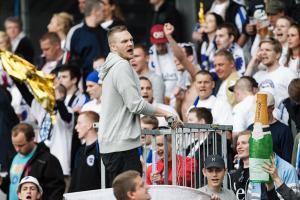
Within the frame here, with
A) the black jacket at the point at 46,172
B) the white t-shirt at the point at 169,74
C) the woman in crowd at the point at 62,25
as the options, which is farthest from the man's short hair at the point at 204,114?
the woman in crowd at the point at 62,25

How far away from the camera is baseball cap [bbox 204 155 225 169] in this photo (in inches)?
530

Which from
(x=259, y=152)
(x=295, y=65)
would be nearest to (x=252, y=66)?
(x=295, y=65)

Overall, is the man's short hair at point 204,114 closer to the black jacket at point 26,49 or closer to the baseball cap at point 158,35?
the baseball cap at point 158,35

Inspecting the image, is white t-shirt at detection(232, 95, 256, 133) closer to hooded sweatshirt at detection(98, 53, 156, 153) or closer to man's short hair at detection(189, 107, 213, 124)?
man's short hair at detection(189, 107, 213, 124)

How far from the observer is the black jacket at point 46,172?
1605 cm

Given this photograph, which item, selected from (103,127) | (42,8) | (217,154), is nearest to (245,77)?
(217,154)

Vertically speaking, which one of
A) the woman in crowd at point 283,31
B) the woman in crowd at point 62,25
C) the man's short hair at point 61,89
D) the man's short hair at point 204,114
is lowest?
the man's short hair at point 204,114

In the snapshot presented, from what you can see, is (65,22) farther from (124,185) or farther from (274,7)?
(124,185)

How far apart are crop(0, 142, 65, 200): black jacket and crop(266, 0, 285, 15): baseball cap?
3.88 metres

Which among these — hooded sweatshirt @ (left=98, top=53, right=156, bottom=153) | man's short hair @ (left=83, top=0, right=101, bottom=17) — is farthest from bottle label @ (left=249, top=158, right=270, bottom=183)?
man's short hair @ (left=83, top=0, right=101, bottom=17)

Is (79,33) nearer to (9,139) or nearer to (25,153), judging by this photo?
(9,139)

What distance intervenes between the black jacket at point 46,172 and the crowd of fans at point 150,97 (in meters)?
0.02

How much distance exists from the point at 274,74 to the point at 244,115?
0.97 meters

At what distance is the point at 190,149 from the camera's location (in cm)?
1415
